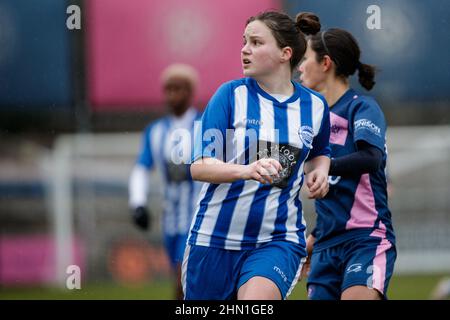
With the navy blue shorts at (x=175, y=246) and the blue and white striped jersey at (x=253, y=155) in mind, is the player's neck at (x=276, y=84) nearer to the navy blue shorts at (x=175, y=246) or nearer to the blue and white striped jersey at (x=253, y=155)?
the blue and white striped jersey at (x=253, y=155)

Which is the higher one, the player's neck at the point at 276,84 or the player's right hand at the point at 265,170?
the player's neck at the point at 276,84

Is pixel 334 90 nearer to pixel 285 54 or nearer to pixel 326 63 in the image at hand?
pixel 326 63

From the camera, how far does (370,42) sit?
10914mm

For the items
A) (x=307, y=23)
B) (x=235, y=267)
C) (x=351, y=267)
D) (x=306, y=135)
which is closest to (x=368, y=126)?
(x=306, y=135)

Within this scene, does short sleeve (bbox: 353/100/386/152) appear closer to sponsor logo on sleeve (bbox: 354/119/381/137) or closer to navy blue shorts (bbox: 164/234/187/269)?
sponsor logo on sleeve (bbox: 354/119/381/137)

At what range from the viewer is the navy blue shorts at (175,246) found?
6.91 m

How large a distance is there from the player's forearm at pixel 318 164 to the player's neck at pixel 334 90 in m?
0.55

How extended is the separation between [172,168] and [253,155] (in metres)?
3.26

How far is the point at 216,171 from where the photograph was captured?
3.72 meters

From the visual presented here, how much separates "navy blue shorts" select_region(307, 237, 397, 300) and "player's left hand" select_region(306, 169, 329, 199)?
2.05 feet

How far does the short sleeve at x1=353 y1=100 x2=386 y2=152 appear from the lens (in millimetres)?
4277

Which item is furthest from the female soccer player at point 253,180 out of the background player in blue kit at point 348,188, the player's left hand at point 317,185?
the background player in blue kit at point 348,188

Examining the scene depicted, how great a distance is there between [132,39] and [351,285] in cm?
863

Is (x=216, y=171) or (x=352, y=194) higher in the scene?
(x=216, y=171)
